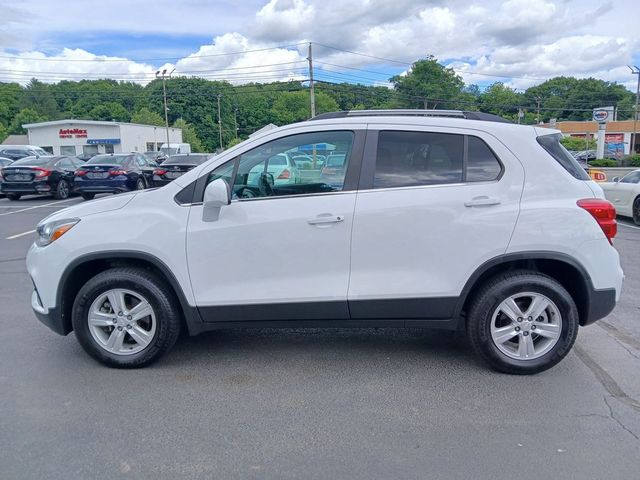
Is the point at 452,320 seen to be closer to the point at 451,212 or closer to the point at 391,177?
the point at 451,212

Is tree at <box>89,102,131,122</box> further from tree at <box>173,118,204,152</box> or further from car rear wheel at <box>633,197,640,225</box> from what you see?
→ car rear wheel at <box>633,197,640,225</box>

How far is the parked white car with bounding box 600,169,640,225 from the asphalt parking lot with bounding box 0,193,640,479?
28.3 ft

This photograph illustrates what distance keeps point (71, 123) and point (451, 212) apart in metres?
63.5

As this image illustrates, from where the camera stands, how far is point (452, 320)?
13.0 ft

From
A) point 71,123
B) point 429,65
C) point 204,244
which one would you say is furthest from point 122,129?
point 204,244

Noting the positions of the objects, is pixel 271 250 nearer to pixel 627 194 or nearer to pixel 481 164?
pixel 481 164

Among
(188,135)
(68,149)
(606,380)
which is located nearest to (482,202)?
(606,380)

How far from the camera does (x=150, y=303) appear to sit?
4.00m

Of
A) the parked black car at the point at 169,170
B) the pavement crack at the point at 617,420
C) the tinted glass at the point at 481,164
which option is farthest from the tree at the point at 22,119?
the pavement crack at the point at 617,420

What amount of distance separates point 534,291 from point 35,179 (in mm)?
17268

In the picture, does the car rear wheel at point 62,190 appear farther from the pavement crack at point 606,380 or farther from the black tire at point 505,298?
the pavement crack at point 606,380

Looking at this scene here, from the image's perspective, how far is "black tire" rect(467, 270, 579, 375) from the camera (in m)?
3.86

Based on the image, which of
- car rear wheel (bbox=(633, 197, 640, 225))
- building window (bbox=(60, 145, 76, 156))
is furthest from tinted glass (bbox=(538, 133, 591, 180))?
building window (bbox=(60, 145, 76, 156))

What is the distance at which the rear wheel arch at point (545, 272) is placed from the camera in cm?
380
